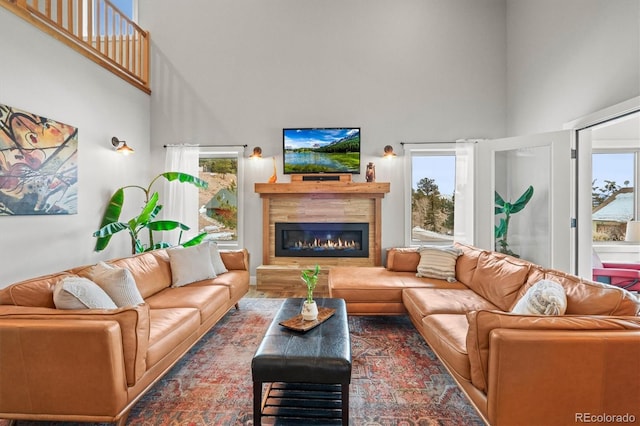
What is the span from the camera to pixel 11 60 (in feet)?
9.81

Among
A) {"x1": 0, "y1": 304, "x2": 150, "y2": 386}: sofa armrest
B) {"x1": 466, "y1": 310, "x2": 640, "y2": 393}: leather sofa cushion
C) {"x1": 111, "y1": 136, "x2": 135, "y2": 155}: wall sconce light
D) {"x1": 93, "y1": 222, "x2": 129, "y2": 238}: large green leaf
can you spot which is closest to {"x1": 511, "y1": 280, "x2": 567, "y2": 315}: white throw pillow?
{"x1": 466, "y1": 310, "x2": 640, "y2": 393}: leather sofa cushion

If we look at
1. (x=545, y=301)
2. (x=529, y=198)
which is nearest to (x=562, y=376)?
(x=545, y=301)

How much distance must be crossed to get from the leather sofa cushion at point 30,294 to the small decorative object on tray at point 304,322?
4.94 feet

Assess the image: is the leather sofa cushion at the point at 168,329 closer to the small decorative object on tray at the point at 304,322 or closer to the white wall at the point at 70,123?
the small decorative object on tray at the point at 304,322

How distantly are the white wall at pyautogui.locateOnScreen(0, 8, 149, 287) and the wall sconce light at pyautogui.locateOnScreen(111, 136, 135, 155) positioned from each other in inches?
3.6

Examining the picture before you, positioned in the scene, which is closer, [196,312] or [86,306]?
[86,306]

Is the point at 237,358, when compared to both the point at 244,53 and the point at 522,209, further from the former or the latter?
the point at 244,53

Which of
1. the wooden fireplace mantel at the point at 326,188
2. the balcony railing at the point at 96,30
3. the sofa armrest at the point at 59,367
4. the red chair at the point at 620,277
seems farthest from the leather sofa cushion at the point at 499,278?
the balcony railing at the point at 96,30

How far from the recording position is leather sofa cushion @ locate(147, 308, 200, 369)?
80.0 inches

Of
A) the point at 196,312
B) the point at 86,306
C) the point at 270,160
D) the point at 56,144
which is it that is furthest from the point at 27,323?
the point at 270,160

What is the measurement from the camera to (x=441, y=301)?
111 inches

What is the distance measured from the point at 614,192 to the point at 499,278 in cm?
367

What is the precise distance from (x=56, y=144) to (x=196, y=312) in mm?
2544

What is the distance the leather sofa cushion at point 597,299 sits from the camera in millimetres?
1726
